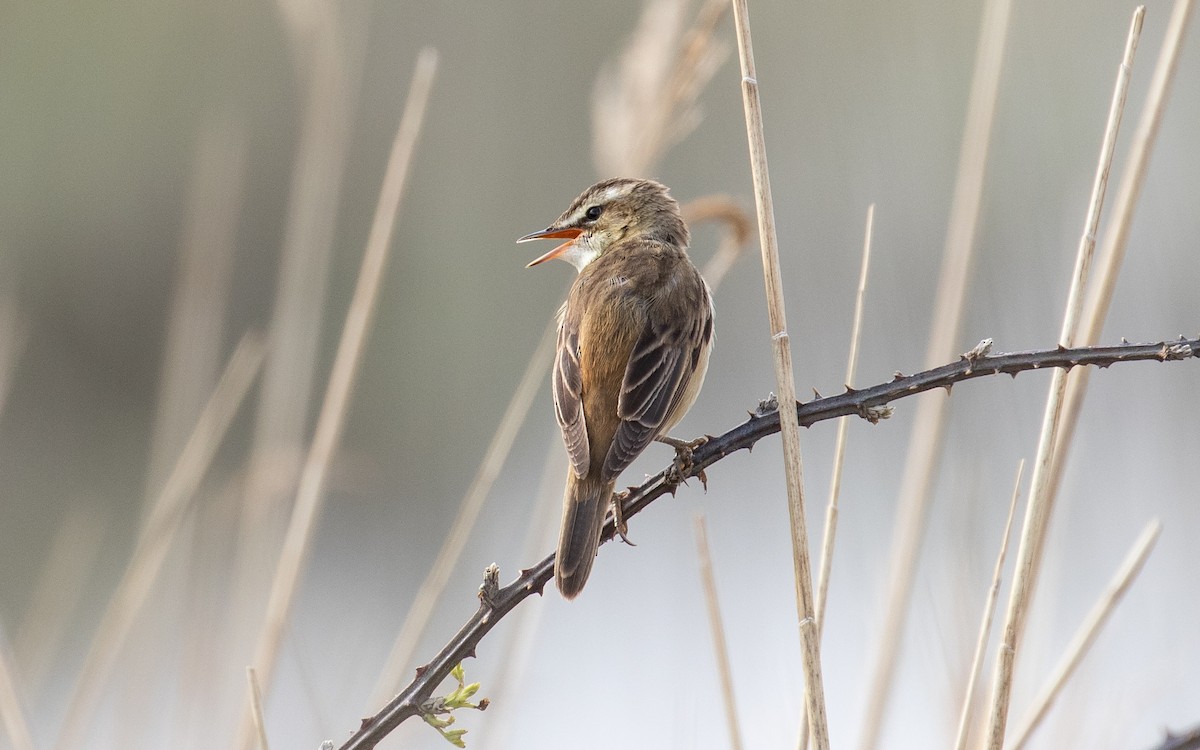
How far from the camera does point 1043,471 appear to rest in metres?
2.22

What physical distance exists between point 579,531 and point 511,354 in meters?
6.35

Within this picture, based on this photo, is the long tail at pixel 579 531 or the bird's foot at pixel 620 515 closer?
the long tail at pixel 579 531

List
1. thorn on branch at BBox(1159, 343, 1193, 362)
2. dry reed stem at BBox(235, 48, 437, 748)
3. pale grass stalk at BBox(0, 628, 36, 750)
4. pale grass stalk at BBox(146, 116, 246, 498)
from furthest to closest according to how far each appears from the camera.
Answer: pale grass stalk at BBox(146, 116, 246, 498) → dry reed stem at BBox(235, 48, 437, 748) → pale grass stalk at BBox(0, 628, 36, 750) → thorn on branch at BBox(1159, 343, 1193, 362)

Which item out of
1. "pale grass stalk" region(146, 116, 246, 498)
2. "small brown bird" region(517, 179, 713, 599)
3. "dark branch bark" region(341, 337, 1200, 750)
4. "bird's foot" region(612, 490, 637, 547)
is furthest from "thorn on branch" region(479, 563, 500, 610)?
"pale grass stalk" region(146, 116, 246, 498)

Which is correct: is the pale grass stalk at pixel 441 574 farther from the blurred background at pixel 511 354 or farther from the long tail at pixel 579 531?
the long tail at pixel 579 531

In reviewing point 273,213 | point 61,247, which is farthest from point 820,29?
point 61,247

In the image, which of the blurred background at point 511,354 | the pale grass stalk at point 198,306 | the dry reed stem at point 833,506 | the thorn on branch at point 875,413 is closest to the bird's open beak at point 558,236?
the blurred background at point 511,354

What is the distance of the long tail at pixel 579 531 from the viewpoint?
94.3 inches

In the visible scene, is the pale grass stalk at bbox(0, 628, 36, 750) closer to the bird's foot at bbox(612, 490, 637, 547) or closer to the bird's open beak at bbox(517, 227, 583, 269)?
the bird's foot at bbox(612, 490, 637, 547)

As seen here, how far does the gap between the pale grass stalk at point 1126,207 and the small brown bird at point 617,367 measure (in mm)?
936

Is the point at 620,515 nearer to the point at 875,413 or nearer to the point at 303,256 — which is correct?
the point at 875,413

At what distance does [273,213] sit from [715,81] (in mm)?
3603

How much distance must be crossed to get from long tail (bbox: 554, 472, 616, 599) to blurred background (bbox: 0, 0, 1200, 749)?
923 mm

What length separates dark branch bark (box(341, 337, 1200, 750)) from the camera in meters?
1.79
